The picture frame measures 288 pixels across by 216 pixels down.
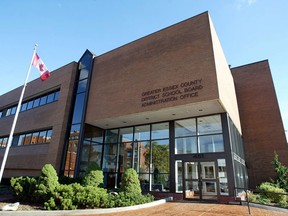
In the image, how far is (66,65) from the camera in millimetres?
19234

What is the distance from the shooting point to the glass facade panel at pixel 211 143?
11758 millimetres

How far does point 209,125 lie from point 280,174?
7818mm

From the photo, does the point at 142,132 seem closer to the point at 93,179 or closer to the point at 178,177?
the point at 178,177

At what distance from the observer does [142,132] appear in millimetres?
15258

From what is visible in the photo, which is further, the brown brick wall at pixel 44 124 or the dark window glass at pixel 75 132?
the brown brick wall at pixel 44 124

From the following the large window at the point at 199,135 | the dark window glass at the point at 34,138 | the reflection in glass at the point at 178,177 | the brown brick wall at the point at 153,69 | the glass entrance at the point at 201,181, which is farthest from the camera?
the dark window glass at the point at 34,138

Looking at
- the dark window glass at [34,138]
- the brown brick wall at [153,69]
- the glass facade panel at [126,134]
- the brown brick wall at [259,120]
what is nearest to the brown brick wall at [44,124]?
the dark window glass at [34,138]

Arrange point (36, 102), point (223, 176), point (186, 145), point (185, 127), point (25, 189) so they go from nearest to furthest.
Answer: point (25, 189), point (223, 176), point (186, 145), point (185, 127), point (36, 102)

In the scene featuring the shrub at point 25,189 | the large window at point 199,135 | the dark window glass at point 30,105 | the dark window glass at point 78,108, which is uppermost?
the dark window glass at point 30,105

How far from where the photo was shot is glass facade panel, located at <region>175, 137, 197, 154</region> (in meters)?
12.5

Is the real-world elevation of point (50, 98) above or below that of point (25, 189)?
above

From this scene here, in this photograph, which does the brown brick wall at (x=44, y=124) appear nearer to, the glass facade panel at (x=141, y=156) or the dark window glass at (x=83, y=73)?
the dark window glass at (x=83, y=73)

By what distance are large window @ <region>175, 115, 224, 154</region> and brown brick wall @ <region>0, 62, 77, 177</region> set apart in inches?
380

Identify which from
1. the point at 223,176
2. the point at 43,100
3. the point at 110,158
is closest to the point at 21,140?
the point at 43,100
